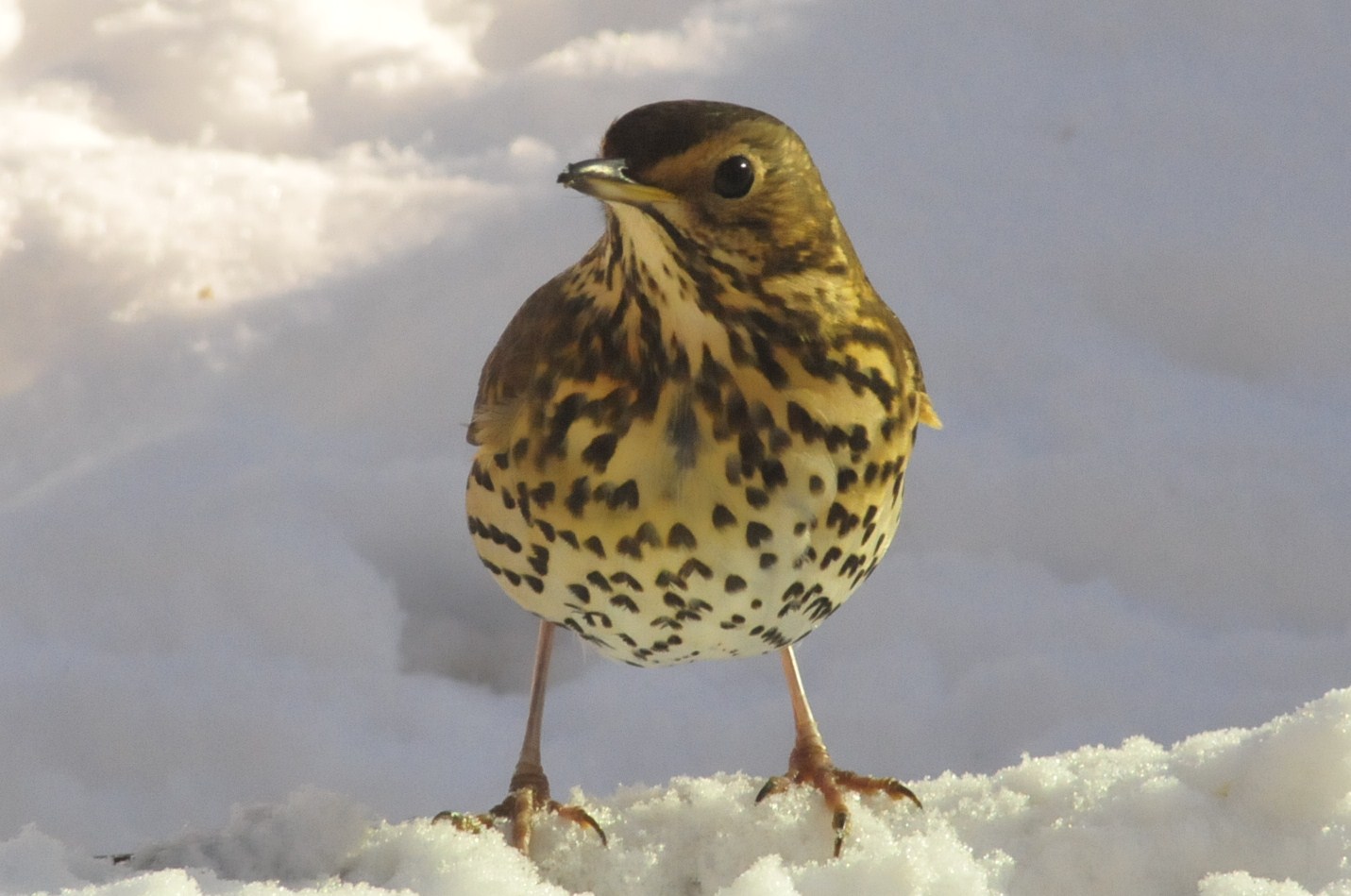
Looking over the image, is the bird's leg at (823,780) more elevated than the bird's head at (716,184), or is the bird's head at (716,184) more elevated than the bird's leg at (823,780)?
the bird's head at (716,184)

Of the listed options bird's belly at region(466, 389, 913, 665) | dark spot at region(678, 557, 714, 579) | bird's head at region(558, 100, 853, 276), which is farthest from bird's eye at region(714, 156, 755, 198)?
dark spot at region(678, 557, 714, 579)

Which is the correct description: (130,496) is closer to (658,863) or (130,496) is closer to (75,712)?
(75,712)

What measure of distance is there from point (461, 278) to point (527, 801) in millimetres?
2014

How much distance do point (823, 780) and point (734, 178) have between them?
933mm

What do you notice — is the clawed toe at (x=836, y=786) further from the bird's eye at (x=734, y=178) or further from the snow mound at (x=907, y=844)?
the bird's eye at (x=734, y=178)

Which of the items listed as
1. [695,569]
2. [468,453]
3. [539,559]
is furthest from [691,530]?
[468,453]

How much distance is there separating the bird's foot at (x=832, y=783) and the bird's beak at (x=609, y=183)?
90cm

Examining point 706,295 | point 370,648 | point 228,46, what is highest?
point 228,46

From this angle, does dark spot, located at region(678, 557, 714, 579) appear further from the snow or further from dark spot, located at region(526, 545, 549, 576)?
the snow

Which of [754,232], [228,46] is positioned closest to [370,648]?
[754,232]

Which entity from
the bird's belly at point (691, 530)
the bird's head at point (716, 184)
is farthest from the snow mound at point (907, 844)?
the bird's head at point (716, 184)

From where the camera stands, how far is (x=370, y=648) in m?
3.42

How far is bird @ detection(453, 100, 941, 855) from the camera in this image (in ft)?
6.64

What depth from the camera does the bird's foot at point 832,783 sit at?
8.07 feet
